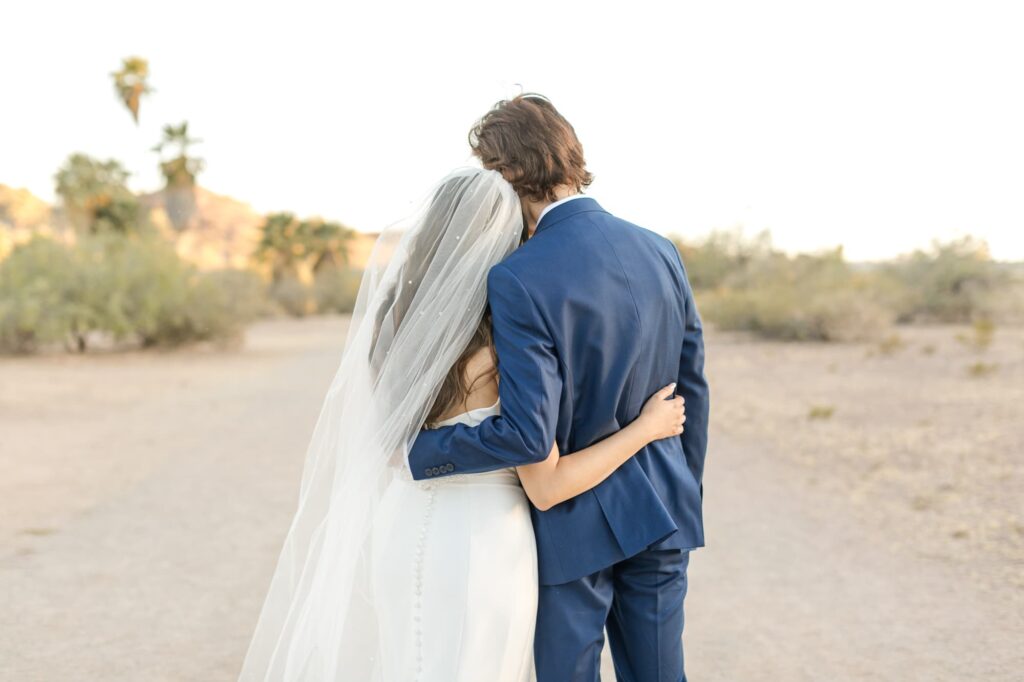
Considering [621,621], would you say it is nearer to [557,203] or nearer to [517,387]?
[517,387]

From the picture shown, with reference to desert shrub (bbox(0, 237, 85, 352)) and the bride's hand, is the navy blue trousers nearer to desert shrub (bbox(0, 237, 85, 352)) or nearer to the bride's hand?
the bride's hand

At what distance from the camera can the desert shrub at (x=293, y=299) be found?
6138cm

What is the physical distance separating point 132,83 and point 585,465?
52.2 meters

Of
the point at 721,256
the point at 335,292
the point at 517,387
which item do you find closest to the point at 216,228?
the point at 335,292

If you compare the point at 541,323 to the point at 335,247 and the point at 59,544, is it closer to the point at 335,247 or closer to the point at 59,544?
the point at 59,544

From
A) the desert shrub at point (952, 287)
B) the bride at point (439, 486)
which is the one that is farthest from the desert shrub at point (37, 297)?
the desert shrub at point (952, 287)

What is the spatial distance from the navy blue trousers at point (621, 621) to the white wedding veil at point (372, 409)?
55 cm

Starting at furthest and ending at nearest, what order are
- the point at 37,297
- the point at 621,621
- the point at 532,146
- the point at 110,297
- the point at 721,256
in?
1. the point at 721,256
2. the point at 110,297
3. the point at 37,297
4. the point at 621,621
5. the point at 532,146

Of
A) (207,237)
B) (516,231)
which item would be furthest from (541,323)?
(207,237)

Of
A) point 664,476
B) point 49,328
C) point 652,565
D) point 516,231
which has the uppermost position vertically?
point 516,231

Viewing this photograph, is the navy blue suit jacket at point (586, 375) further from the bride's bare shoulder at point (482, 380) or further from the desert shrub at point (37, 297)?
the desert shrub at point (37, 297)

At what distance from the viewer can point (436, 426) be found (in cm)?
268

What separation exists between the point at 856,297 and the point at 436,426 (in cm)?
2625

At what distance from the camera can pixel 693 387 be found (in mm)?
2797
